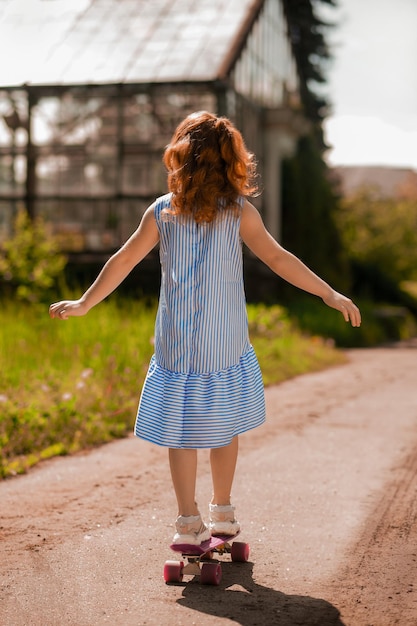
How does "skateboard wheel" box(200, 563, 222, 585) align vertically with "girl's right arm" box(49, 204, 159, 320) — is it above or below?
below

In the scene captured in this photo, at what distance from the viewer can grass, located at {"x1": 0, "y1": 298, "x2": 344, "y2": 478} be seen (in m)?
6.03

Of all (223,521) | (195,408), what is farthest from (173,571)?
(195,408)

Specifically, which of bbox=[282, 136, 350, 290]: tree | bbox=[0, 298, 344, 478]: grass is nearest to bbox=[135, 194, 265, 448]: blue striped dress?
bbox=[0, 298, 344, 478]: grass

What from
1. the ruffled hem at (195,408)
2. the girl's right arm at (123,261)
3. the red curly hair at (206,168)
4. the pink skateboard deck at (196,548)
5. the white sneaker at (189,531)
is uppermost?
the red curly hair at (206,168)

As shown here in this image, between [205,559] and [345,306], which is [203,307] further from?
[205,559]

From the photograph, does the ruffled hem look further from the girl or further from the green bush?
the green bush

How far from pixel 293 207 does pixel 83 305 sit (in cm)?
1742

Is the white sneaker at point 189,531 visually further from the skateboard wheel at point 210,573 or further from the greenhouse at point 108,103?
the greenhouse at point 108,103

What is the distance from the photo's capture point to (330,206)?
21.9 meters

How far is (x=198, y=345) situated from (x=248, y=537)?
3.14 ft

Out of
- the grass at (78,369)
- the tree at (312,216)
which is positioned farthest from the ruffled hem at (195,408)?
the tree at (312,216)

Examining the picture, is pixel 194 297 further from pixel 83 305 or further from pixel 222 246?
pixel 83 305

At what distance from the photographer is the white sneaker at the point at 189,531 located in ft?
11.0

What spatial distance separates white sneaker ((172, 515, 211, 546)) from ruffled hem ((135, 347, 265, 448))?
0.87 ft
